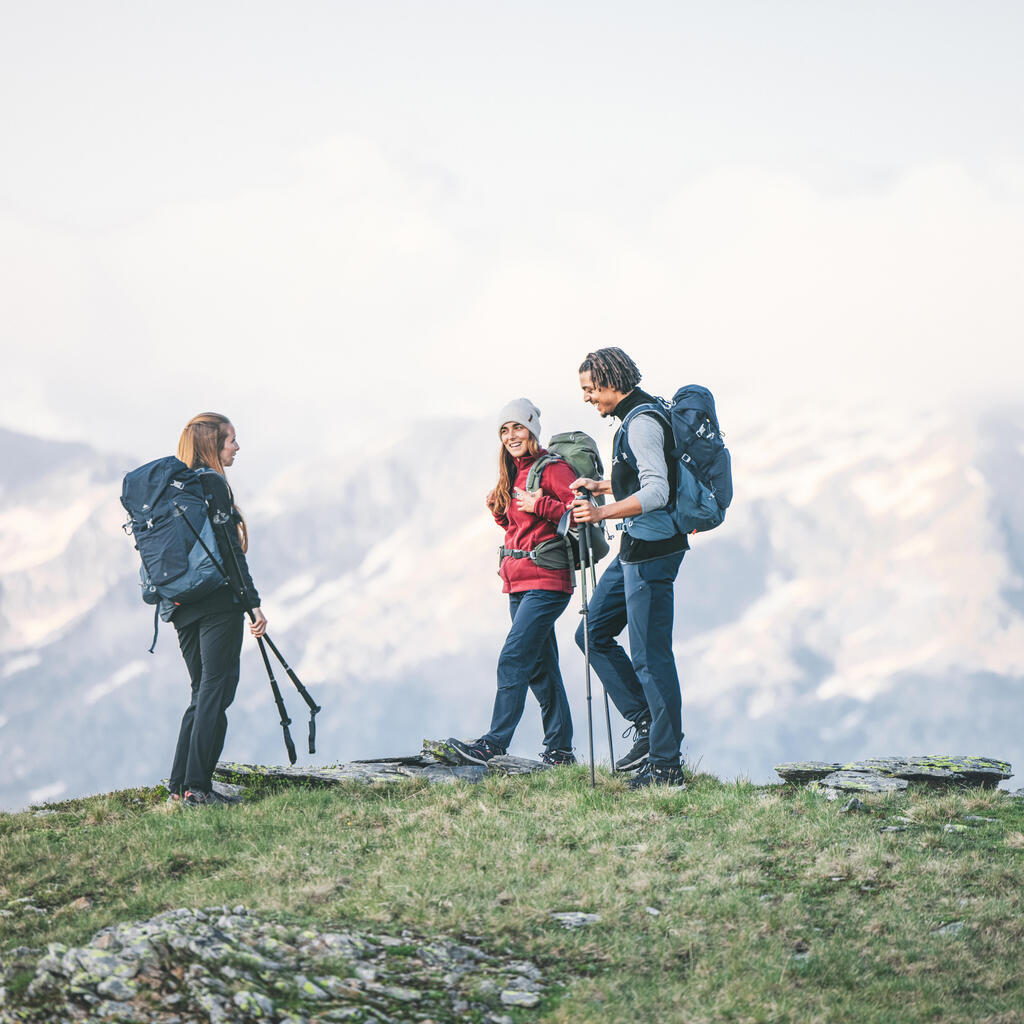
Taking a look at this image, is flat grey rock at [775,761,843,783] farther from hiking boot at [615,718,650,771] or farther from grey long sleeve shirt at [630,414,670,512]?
grey long sleeve shirt at [630,414,670,512]

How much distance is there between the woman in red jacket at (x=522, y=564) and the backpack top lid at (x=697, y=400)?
5.04ft

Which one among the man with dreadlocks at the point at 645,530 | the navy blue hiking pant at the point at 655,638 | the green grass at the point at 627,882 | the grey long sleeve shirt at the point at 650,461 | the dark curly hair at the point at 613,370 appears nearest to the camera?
A: the green grass at the point at 627,882

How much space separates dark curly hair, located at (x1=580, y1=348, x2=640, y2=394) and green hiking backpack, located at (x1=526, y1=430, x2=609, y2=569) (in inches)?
43.3

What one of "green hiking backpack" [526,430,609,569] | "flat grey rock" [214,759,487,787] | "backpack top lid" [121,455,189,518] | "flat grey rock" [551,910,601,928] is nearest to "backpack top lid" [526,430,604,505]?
"green hiking backpack" [526,430,609,569]

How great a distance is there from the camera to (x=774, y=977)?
6.54 m

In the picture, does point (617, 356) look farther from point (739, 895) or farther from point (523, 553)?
point (739, 895)

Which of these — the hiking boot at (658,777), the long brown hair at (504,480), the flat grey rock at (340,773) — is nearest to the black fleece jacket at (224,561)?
the flat grey rock at (340,773)

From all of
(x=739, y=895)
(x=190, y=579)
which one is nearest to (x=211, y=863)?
(x=190, y=579)

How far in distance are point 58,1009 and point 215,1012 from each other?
2.69 feet

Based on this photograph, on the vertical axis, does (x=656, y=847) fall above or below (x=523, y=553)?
below

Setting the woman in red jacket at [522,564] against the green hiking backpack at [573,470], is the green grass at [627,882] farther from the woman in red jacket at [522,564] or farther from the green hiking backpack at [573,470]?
the green hiking backpack at [573,470]

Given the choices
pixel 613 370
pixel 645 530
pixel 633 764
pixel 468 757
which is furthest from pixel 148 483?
pixel 633 764

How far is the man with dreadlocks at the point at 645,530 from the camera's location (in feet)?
32.5

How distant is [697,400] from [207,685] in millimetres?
5244
